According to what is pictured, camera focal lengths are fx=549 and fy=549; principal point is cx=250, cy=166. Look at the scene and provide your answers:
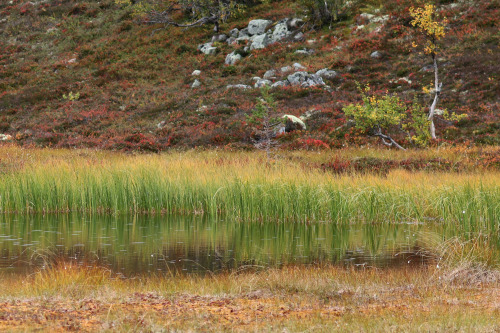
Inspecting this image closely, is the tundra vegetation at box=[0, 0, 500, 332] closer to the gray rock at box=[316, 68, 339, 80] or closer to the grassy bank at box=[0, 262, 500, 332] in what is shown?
the grassy bank at box=[0, 262, 500, 332]

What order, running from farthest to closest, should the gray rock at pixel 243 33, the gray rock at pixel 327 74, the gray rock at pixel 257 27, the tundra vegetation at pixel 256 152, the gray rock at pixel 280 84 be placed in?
the gray rock at pixel 243 33, the gray rock at pixel 257 27, the gray rock at pixel 280 84, the gray rock at pixel 327 74, the tundra vegetation at pixel 256 152

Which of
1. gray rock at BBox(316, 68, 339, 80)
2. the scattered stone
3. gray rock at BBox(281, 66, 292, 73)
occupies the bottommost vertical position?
gray rock at BBox(316, 68, 339, 80)

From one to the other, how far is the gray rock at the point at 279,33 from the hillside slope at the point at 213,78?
1.32 meters

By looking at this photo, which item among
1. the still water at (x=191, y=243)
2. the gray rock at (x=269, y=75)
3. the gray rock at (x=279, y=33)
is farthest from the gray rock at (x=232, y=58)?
the still water at (x=191, y=243)

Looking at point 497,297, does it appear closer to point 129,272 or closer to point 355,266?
point 355,266

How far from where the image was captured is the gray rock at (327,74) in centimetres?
3872

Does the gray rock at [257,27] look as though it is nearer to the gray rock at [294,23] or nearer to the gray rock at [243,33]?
the gray rock at [243,33]

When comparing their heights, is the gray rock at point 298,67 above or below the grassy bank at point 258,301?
above

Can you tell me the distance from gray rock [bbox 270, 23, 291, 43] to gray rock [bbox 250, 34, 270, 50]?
51 cm

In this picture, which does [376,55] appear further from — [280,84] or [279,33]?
[279,33]

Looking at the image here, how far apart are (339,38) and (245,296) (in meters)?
38.7

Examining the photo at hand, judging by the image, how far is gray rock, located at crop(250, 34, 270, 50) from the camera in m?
46.4

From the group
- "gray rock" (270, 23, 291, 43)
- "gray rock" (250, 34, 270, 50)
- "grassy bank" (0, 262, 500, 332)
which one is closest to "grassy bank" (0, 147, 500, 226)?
"grassy bank" (0, 262, 500, 332)

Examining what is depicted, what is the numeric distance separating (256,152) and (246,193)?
11760 mm
